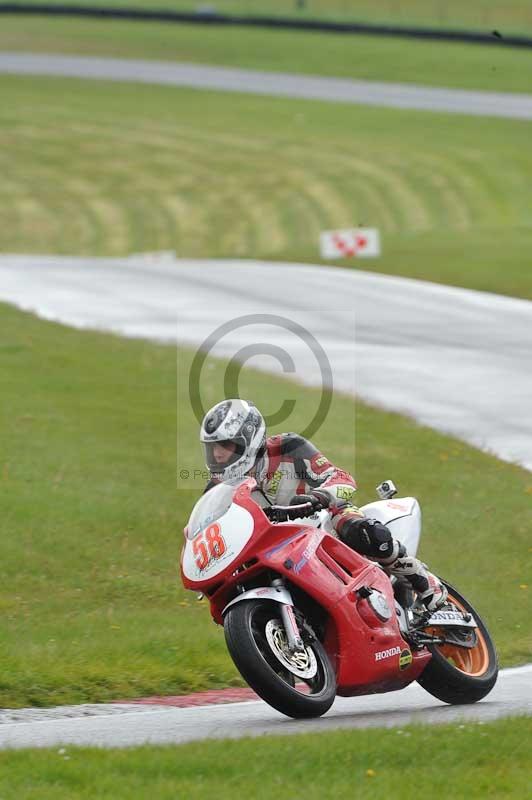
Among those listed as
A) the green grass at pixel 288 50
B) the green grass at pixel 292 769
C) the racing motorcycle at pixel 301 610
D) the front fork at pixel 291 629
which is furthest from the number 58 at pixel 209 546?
the green grass at pixel 288 50

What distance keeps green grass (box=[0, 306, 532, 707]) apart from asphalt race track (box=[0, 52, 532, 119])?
3830cm

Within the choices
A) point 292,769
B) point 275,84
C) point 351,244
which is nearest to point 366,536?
point 292,769

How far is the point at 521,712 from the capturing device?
845 centimetres

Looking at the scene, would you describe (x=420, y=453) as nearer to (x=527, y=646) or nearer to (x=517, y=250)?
(x=527, y=646)

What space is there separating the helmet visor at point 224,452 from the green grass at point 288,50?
54761 millimetres

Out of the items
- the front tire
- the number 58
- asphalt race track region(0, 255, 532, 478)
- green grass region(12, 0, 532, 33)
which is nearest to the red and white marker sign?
asphalt race track region(0, 255, 532, 478)

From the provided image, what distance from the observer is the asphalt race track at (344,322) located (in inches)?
803

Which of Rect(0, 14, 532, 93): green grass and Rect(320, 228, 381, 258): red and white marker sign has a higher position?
Rect(320, 228, 381, 258): red and white marker sign

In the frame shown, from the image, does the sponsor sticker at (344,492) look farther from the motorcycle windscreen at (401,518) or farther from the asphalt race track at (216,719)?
the asphalt race track at (216,719)

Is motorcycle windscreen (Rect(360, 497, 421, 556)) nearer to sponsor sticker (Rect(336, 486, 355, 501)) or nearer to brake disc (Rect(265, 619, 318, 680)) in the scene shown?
sponsor sticker (Rect(336, 486, 355, 501))

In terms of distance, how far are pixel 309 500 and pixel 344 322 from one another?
18608mm

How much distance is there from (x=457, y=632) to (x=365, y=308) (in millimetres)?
19258

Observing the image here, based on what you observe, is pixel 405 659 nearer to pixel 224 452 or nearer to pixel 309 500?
pixel 309 500

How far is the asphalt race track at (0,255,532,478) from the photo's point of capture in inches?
803
